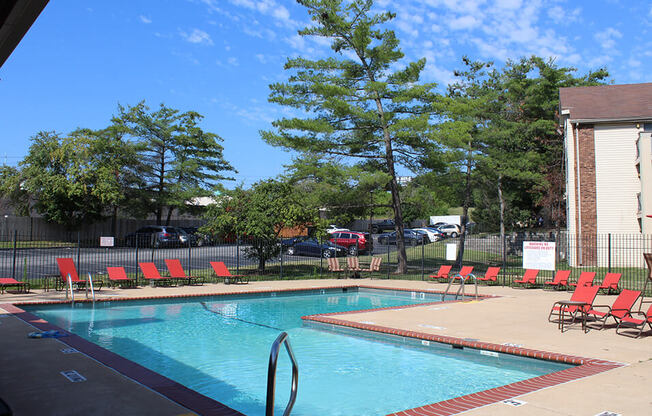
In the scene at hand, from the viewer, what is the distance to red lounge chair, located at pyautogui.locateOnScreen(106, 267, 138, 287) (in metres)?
17.6

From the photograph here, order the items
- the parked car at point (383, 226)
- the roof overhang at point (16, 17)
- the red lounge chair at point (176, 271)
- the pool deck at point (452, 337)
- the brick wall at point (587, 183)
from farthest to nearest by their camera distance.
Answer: the parked car at point (383, 226)
the brick wall at point (587, 183)
the red lounge chair at point (176, 271)
the pool deck at point (452, 337)
the roof overhang at point (16, 17)

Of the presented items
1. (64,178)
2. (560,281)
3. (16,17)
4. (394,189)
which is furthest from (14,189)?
(16,17)

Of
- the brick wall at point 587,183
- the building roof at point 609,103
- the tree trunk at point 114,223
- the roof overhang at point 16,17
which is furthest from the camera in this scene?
the tree trunk at point 114,223

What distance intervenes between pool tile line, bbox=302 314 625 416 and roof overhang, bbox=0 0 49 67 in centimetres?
462

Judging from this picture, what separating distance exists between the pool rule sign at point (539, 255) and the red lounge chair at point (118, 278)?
1409cm

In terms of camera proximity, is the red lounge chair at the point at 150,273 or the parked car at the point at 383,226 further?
the parked car at the point at 383,226

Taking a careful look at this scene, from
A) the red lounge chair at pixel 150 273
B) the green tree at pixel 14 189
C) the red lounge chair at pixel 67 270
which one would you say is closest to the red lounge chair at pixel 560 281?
the red lounge chair at pixel 150 273

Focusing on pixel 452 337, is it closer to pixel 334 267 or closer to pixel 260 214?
pixel 260 214

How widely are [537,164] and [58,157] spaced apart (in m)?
33.6

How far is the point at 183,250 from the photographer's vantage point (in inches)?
1182

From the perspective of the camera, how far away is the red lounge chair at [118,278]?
57.9ft

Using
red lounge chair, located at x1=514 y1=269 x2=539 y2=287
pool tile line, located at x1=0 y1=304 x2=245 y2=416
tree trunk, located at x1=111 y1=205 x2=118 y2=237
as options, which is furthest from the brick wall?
tree trunk, located at x1=111 y1=205 x2=118 y2=237

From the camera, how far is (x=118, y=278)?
57.9ft

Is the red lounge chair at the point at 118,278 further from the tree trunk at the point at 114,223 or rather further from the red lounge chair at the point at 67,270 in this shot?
the tree trunk at the point at 114,223
